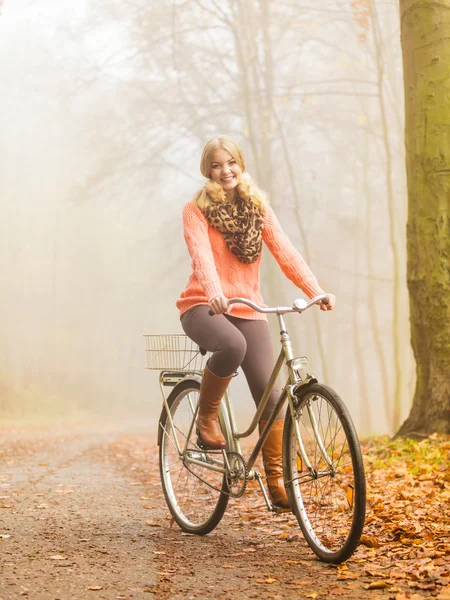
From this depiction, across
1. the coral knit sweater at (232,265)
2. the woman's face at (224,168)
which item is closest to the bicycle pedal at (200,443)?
the coral knit sweater at (232,265)

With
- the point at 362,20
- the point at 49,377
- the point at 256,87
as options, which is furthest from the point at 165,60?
the point at 49,377

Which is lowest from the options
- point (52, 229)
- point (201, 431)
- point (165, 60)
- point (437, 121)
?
point (201, 431)

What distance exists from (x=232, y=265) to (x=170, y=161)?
14.9m

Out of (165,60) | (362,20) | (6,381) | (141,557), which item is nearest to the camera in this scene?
(141,557)

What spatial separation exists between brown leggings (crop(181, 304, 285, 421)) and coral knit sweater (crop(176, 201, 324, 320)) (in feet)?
0.23

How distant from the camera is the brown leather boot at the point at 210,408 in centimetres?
471

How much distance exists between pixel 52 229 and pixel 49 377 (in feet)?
21.6

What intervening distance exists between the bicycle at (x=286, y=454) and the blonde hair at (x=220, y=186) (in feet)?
2.33

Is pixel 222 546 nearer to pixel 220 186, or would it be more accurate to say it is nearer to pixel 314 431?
pixel 314 431

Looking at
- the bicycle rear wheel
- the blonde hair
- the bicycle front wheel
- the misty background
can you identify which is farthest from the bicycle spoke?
the misty background

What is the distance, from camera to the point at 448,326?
7.47 m

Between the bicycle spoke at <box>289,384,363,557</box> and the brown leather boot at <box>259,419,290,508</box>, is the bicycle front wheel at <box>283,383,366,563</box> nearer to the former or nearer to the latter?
the bicycle spoke at <box>289,384,363,557</box>

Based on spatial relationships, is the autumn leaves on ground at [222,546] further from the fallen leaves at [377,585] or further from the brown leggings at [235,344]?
the brown leggings at [235,344]

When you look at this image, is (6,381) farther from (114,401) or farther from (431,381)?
(431,381)
